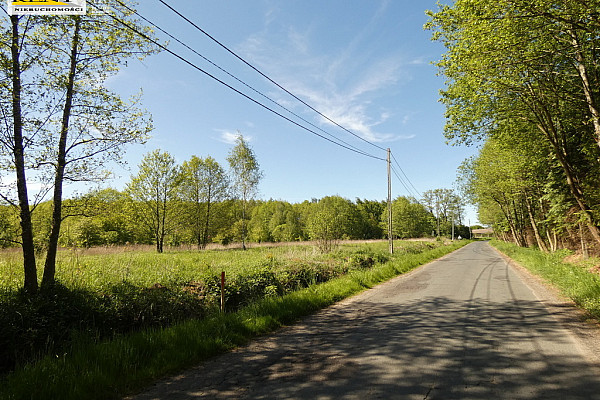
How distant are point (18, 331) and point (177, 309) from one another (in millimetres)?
2838

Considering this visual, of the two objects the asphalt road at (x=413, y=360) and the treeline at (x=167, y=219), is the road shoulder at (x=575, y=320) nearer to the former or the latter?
the asphalt road at (x=413, y=360)

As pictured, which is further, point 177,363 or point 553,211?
point 553,211

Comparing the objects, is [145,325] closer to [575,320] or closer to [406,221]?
[575,320]

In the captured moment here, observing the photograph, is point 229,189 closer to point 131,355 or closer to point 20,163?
point 20,163

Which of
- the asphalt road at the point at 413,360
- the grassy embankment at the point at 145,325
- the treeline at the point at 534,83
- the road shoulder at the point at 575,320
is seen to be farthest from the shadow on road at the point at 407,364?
the treeline at the point at 534,83

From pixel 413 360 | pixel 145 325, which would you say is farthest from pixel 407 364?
pixel 145 325

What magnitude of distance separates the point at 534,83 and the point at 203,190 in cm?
2988

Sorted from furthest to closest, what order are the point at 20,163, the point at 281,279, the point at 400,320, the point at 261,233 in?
the point at 261,233 < the point at 281,279 < the point at 400,320 < the point at 20,163

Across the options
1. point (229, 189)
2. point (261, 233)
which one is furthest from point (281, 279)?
point (261, 233)

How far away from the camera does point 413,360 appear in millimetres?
4180

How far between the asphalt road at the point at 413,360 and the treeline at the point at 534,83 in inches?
233

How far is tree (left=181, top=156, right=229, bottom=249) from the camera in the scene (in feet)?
105

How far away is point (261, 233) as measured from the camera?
159 ft

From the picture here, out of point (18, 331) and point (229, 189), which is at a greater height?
point (229, 189)
